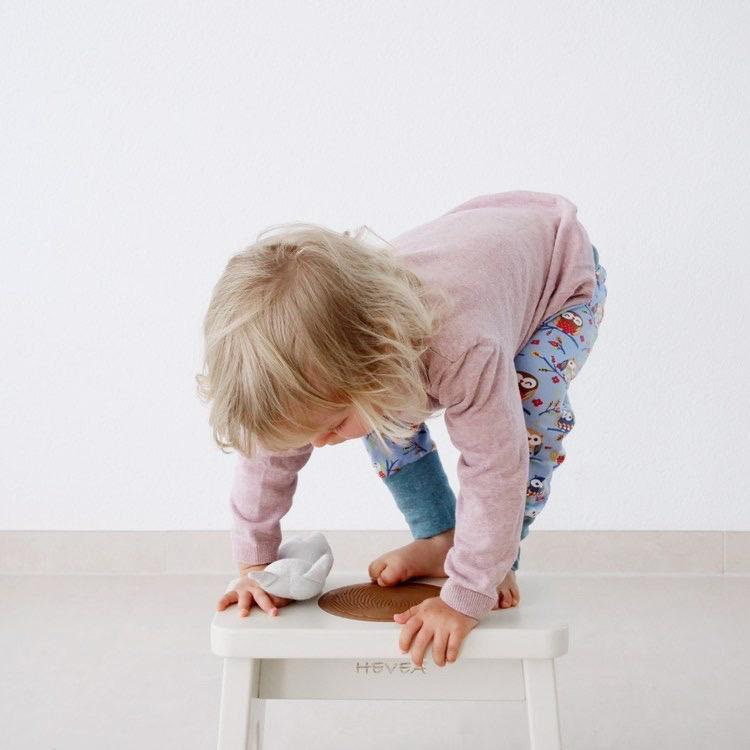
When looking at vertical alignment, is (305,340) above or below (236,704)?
above

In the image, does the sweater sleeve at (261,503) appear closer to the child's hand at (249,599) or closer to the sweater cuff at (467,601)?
the child's hand at (249,599)

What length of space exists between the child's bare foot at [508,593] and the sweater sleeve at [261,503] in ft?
0.82

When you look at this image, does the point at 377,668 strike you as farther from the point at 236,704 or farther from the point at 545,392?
the point at 545,392

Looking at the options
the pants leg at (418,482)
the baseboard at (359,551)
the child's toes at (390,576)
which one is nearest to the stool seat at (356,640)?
the child's toes at (390,576)

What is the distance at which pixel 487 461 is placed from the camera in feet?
2.97

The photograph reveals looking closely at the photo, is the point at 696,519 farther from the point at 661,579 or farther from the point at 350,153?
the point at 350,153

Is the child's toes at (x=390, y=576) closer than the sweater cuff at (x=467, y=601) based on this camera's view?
No

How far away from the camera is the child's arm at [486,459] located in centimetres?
90

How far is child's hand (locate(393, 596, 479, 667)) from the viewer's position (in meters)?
0.84

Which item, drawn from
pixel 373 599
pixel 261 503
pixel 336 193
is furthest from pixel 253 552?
pixel 336 193

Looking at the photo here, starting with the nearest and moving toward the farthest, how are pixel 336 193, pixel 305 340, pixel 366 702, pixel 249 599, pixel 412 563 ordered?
1. pixel 305 340
2. pixel 249 599
3. pixel 412 563
4. pixel 366 702
5. pixel 336 193

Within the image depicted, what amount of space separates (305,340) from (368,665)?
0.30 meters

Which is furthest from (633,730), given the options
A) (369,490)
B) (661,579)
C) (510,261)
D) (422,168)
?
(422,168)

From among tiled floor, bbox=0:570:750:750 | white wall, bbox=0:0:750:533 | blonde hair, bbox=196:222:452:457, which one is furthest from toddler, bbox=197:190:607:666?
white wall, bbox=0:0:750:533
